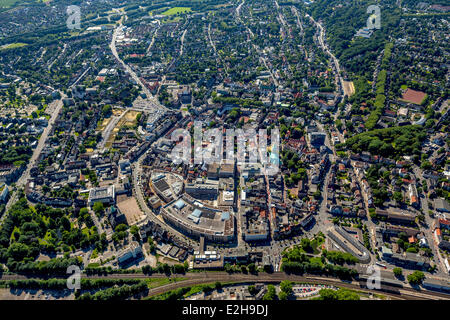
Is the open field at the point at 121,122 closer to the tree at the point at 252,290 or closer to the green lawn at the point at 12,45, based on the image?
the tree at the point at 252,290

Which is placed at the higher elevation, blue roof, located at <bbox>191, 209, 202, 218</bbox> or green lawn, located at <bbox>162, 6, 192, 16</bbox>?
green lawn, located at <bbox>162, 6, 192, 16</bbox>

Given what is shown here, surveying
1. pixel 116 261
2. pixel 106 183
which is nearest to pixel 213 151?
pixel 106 183

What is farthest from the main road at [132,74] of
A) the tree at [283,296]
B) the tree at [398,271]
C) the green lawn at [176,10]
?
the tree at [398,271]

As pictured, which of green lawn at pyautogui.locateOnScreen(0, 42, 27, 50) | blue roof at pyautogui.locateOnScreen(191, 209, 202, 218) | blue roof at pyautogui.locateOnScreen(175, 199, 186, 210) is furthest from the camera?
green lawn at pyautogui.locateOnScreen(0, 42, 27, 50)

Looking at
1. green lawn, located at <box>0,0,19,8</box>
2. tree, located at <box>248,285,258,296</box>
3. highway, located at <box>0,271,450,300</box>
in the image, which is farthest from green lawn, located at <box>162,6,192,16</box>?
tree, located at <box>248,285,258,296</box>

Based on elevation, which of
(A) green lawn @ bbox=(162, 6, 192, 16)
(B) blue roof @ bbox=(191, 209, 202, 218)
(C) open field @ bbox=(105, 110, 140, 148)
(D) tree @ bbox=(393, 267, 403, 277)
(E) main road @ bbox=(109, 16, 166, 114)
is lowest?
(D) tree @ bbox=(393, 267, 403, 277)

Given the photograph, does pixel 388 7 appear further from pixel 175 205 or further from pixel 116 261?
pixel 116 261

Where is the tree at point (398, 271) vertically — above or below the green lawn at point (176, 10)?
below

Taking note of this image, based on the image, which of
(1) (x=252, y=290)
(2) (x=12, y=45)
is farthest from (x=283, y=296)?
(2) (x=12, y=45)

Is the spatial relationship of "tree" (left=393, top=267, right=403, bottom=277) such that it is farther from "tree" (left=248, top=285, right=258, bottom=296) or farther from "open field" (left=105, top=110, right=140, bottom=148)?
"open field" (left=105, top=110, right=140, bottom=148)

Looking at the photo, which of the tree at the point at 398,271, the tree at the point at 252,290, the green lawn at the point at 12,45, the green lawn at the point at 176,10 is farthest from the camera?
the green lawn at the point at 176,10
